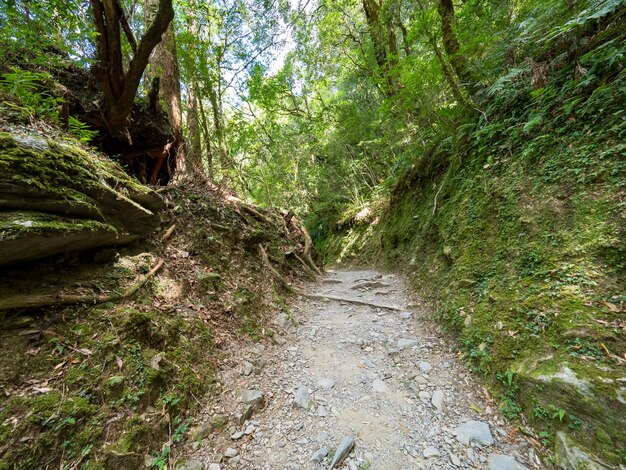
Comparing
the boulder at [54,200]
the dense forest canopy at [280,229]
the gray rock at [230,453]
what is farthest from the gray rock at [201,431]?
the boulder at [54,200]

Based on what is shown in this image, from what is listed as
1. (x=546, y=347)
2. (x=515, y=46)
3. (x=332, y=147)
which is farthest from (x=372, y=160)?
(x=546, y=347)

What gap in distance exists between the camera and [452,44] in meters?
5.52

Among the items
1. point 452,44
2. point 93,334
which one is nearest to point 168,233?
point 93,334

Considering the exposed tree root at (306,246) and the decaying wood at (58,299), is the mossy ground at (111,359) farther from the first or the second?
the exposed tree root at (306,246)

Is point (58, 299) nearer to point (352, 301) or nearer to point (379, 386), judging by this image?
point (379, 386)

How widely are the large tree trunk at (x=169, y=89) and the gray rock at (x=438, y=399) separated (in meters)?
6.26

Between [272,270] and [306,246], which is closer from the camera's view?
[272,270]

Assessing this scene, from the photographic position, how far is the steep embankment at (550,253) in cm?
188

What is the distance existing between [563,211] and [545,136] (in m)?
1.35

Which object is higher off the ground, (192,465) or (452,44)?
(452,44)

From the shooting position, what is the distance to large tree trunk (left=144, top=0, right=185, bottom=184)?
5688mm

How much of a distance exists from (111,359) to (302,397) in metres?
1.93

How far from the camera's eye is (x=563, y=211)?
9.16ft

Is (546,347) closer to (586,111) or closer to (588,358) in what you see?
(588,358)
